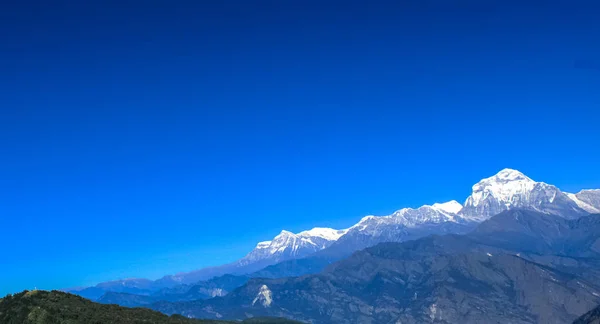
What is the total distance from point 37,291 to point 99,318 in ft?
92.6

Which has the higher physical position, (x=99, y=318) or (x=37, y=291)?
(x=37, y=291)

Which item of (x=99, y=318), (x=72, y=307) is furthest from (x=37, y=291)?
(x=99, y=318)

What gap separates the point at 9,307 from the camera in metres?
183

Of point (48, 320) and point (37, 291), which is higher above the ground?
point (37, 291)

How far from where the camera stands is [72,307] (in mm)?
196375

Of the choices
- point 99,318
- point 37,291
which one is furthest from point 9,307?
point 99,318

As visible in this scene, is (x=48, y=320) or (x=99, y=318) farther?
(x=99, y=318)

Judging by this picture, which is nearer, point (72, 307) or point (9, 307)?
point (9, 307)

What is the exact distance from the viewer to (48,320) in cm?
17275

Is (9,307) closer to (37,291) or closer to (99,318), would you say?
(37,291)

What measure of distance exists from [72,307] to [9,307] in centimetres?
2145

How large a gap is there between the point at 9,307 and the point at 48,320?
20.9m

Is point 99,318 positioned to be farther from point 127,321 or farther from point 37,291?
point 37,291

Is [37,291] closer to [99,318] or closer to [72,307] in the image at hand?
[72,307]
